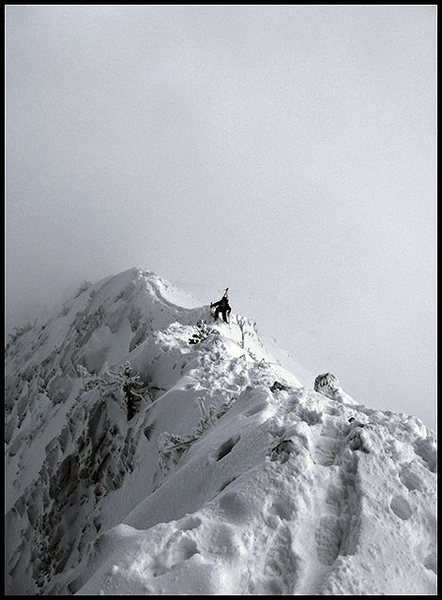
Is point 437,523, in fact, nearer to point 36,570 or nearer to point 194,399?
point 194,399

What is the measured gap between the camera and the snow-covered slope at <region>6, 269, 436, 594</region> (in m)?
5.22

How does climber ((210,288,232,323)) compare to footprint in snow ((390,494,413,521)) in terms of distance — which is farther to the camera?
climber ((210,288,232,323))

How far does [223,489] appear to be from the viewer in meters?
6.66

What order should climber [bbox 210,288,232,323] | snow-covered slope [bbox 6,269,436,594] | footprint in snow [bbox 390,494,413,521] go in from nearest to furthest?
snow-covered slope [bbox 6,269,436,594] < footprint in snow [bbox 390,494,413,521] < climber [bbox 210,288,232,323]

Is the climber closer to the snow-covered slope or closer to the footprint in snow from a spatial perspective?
the snow-covered slope

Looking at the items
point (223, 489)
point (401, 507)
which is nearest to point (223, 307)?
point (223, 489)

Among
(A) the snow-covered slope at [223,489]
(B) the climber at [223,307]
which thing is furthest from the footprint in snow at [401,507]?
(B) the climber at [223,307]

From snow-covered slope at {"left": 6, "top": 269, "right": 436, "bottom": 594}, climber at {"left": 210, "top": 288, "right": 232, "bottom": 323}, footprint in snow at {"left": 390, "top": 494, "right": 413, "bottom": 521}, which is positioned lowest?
snow-covered slope at {"left": 6, "top": 269, "right": 436, "bottom": 594}

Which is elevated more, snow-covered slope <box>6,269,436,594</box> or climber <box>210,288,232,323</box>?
climber <box>210,288,232,323</box>

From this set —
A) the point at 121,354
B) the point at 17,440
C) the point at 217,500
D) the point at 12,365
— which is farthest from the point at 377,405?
the point at 217,500

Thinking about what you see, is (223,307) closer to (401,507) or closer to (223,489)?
(223,489)

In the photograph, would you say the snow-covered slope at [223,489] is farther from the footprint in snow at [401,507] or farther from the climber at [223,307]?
the climber at [223,307]

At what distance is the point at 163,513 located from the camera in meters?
7.49

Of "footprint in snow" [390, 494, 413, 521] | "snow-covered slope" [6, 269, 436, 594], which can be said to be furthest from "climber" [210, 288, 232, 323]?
"footprint in snow" [390, 494, 413, 521]
